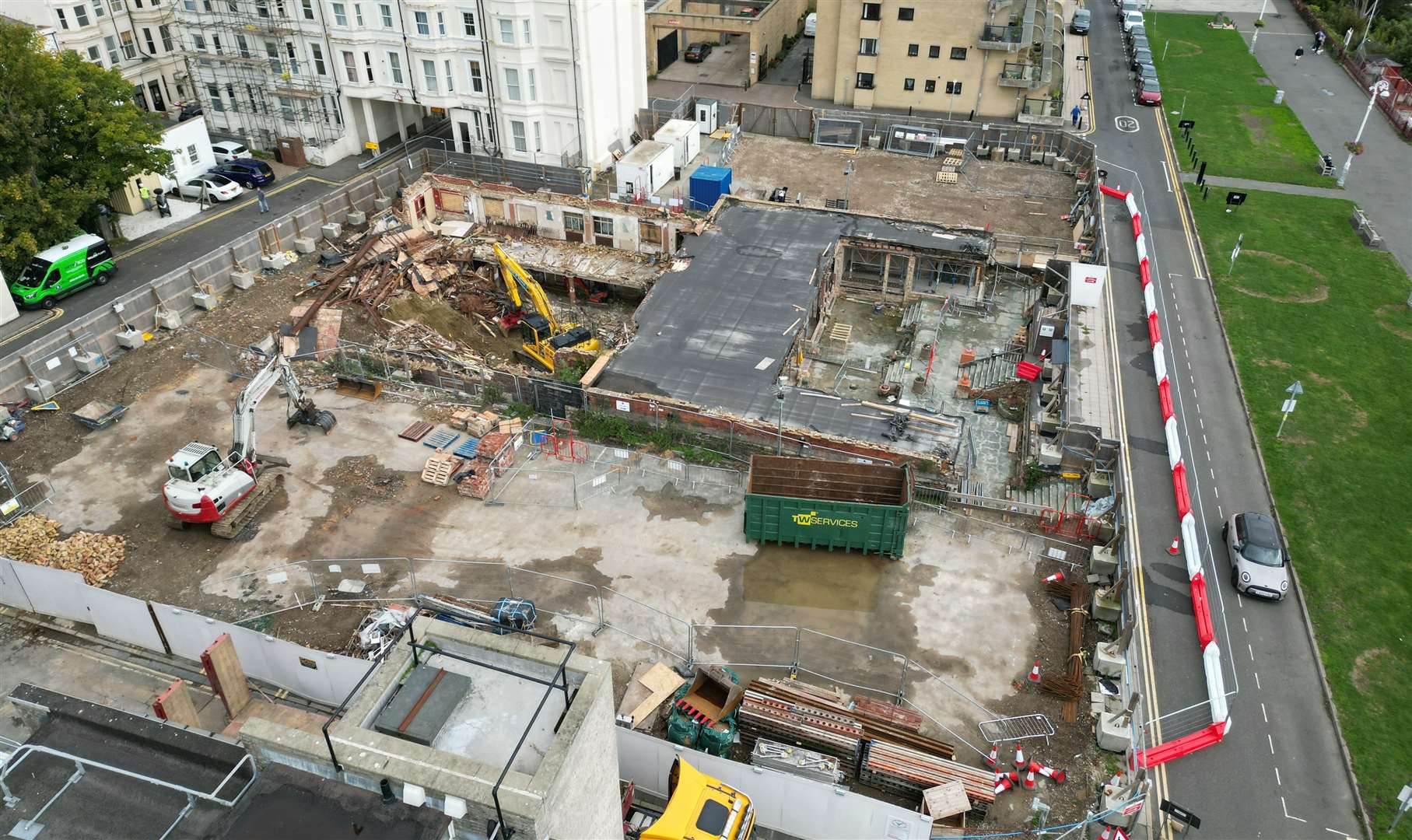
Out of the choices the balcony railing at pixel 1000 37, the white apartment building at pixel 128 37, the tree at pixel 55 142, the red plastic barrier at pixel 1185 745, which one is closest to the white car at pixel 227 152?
the white apartment building at pixel 128 37

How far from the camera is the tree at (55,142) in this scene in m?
42.1

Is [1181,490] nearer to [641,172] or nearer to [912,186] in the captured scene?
[912,186]

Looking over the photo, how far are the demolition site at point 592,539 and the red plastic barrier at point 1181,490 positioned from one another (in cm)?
299

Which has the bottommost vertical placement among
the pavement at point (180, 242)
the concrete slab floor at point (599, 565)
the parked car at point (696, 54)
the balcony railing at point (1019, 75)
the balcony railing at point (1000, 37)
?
the concrete slab floor at point (599, 565)

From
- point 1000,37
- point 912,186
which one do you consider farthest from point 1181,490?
point 1000,37

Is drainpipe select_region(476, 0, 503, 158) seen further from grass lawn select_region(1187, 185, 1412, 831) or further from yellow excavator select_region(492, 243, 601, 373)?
grass lawn select_region(1187, 185, 1412, 831)

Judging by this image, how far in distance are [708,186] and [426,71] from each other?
19432 millimetres

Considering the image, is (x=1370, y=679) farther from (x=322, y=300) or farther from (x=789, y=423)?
(x=322, y=300)

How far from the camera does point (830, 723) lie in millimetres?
25047

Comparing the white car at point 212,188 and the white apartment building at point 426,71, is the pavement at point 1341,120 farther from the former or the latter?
the white car at point 212,188

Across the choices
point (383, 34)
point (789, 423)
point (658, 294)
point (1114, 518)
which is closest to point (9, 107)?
point (383, 34)

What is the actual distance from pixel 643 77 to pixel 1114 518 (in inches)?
1704

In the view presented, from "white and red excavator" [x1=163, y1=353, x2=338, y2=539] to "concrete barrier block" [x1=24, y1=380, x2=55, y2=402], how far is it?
8.36m

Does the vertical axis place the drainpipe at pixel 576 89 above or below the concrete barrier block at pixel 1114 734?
above
